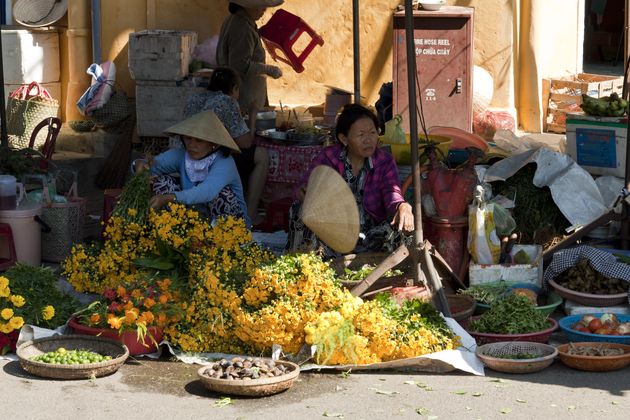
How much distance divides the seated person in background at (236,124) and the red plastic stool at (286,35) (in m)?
2.41

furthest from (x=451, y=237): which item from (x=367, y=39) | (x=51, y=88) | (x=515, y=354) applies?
(x=51, y=88)

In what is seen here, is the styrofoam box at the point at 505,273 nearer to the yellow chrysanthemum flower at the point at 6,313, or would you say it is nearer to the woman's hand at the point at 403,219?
the woman's hand at the point at 403,219

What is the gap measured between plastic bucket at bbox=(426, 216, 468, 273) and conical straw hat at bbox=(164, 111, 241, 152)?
1389 millimetres

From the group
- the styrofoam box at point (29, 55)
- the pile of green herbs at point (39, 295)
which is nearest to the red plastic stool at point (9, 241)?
the pile of green herbs at point (39, 295)

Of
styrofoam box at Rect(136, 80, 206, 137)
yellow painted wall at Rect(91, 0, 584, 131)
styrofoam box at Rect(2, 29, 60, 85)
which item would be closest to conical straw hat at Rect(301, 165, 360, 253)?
styrofoam box at Rect(136, 80, 206, 137)

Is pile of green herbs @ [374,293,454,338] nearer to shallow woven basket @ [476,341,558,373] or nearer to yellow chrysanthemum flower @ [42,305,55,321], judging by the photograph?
shallow woven basket @ [476,341,558,373]

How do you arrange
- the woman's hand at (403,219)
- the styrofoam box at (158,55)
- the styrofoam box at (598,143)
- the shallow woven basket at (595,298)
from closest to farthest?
the woman's hand at (403,219)
the shallow woven basket at (595,298)
the styrofoam box at (598,143)
the styrofoam box at (158,55)

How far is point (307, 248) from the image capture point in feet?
22.7

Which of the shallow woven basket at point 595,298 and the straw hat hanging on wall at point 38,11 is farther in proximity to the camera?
the straw hat hanging on wall at point 38,11

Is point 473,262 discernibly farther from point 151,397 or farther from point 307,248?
point 151,397

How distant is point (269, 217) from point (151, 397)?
2.94 metres

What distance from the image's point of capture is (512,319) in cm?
635

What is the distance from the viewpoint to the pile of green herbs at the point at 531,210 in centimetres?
775

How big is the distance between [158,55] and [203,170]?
3.45 metres
